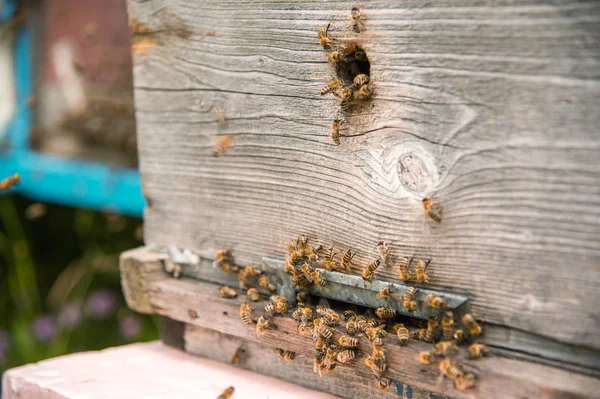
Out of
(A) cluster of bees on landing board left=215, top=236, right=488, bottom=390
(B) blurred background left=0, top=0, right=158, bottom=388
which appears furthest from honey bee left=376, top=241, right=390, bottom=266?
(B) blurred background left=0, top=0, right=158, bottom=388

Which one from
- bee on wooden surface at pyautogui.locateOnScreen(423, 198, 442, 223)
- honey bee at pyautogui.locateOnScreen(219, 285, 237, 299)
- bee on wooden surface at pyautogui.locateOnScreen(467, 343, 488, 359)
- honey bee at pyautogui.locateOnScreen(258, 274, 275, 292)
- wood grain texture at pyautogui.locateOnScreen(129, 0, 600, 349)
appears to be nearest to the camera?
wood grain texture at pyautogui.locateOnScreen(129, 0, 600, 349)

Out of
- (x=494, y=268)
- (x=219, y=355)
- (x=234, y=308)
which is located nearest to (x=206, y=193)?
(x=234, y=308)

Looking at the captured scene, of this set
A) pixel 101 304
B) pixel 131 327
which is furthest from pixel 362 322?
pixel 101 304

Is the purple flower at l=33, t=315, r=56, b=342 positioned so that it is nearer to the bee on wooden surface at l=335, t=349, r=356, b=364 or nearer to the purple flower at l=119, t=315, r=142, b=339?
the purple flower at l=119, t=315, r=142, b=339

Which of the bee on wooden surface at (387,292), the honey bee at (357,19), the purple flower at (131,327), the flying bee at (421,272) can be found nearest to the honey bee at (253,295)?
the bee on wooden surface at (387,292)

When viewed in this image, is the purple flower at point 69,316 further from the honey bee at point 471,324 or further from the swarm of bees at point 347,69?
the honey bee at point 471,324

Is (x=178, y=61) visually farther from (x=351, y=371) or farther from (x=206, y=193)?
(x=351, y=371)
